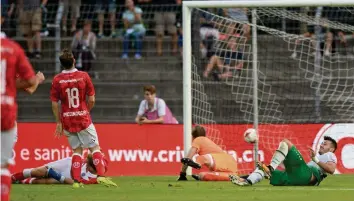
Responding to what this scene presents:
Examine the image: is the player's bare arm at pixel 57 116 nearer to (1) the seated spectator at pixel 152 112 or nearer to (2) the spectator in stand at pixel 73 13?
(1) the seated spectator at pixel 152 112

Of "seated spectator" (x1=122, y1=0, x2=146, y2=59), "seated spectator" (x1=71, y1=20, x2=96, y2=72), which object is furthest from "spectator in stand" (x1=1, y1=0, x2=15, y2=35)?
"seated spectator" (x1=122, y1=0, x2=146, y2=59)

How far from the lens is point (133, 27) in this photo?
81.6 ft

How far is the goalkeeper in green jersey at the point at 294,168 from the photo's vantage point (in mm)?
14633

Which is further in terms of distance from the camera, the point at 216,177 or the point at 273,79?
the point at 273,79

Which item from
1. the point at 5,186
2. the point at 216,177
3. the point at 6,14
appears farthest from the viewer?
the point at 6,14

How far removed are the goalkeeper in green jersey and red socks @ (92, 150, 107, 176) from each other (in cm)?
187

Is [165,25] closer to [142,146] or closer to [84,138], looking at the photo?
[142,146]

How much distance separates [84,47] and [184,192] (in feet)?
36.8

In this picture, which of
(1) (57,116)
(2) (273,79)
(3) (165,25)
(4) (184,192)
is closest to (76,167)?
(1) (57,116)

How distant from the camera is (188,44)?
1831cm

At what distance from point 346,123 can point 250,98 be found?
254 cm

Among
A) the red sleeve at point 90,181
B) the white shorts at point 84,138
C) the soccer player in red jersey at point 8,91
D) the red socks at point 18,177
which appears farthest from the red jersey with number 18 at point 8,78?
the red socks at point 18,177

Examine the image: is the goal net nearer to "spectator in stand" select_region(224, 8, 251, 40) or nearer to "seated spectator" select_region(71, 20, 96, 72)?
"spectator in stand" select_region(224, 8, 251, 40)

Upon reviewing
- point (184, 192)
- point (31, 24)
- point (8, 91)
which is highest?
point (31, 24)
